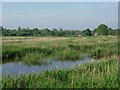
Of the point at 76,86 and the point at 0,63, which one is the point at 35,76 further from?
the point at 0,63

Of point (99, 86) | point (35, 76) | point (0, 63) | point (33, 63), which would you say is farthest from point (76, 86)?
point (0, 63)

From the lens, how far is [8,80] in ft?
23.8

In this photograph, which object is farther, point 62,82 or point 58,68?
point 58,68

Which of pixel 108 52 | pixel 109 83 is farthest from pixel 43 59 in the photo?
pixel 109 83

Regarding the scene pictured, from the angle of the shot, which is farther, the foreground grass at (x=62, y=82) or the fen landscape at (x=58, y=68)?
the fen landscape at (x=58, y=68)

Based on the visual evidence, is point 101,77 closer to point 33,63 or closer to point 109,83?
point 109,83

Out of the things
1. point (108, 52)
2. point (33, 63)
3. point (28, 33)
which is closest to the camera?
point (33, 63)

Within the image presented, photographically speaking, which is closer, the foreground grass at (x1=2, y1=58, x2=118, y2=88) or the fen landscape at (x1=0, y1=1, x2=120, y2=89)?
the foreground grass at (x1=2, y1=58, x2=118, y2=88)

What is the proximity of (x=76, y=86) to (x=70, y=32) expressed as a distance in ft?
260

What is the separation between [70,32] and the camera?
85812mm

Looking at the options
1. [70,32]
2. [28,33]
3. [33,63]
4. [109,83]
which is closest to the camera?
[109,83]

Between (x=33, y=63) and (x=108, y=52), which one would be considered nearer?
(x=33, y=63)

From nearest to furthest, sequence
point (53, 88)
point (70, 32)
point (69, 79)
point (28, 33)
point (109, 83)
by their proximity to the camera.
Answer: point (53, 88) < point (109, 83) < point (69, 79) < point (28, 33) < point (70, 32)

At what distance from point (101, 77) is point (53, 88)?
5.63ft
